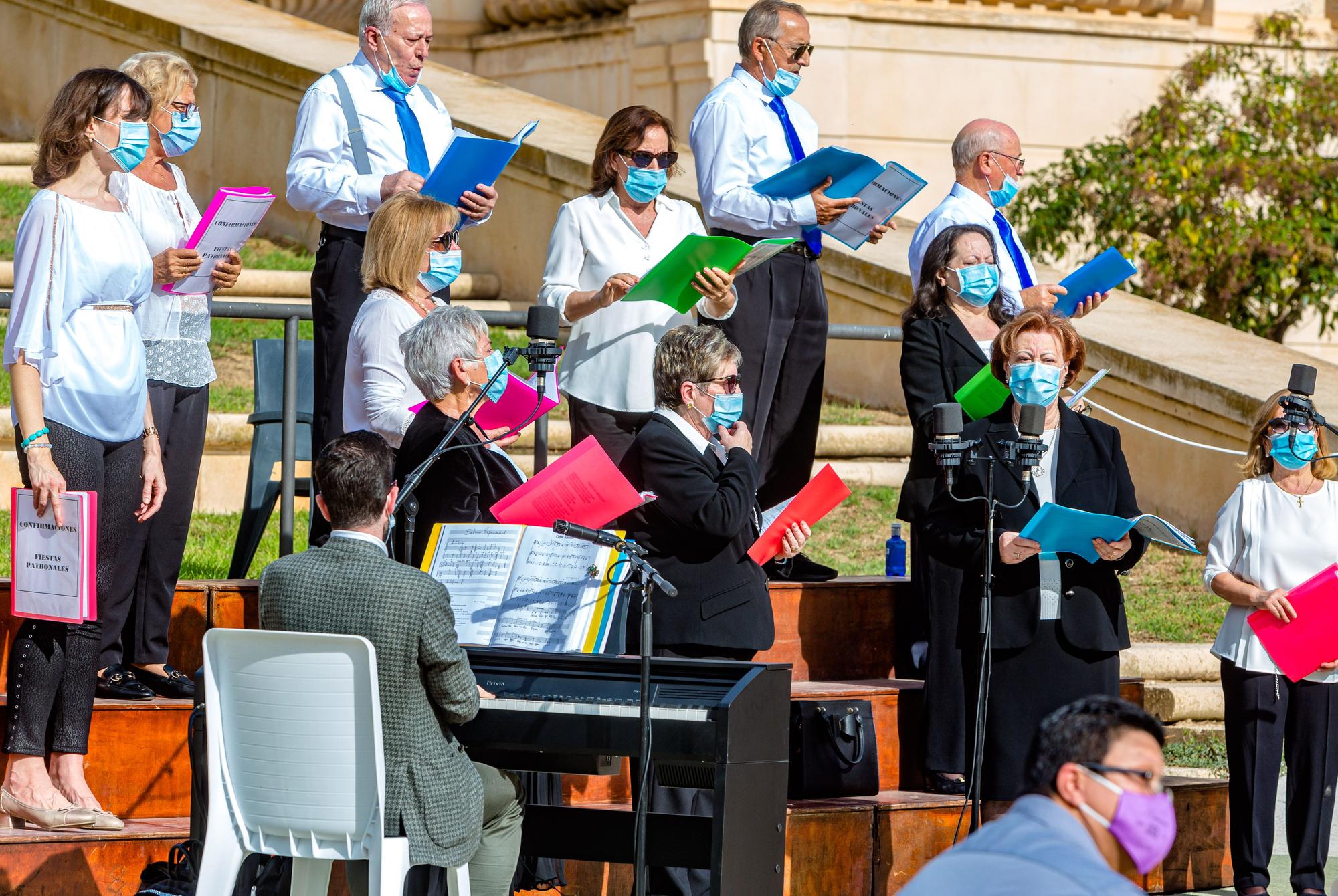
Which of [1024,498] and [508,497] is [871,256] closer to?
[1024,498]

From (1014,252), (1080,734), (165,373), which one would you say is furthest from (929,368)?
(1080,734)

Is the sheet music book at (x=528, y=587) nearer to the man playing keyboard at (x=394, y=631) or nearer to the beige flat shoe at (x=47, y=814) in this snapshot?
the man playing keyboard at (x=394, y=631)

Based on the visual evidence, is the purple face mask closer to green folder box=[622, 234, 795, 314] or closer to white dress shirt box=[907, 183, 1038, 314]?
green folder box=[622, 234, 795, 314]

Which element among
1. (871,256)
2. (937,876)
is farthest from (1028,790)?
(871,256)

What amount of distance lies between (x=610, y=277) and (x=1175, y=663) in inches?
124

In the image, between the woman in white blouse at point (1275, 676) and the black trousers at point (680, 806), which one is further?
the woman in white blouse at point (1275, 676)

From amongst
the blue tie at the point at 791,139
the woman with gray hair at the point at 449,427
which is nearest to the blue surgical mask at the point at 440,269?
the woman with gray hair at the point at 449,427

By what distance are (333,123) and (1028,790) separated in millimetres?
4631

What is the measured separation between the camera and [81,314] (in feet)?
19.2

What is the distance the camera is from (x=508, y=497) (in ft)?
19.2

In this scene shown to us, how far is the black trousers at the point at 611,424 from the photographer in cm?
725

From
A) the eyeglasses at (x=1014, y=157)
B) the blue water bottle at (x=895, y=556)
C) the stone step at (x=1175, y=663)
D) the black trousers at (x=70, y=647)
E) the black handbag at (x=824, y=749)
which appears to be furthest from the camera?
the stone step at (x=1175, y=663)

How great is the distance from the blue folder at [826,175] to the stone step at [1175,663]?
2.51 metres

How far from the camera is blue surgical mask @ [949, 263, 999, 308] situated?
23.6 ft
